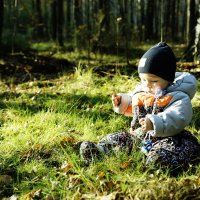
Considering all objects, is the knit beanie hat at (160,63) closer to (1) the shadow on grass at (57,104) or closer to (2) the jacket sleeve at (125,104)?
(2) the jacket sleeve at (125,104)

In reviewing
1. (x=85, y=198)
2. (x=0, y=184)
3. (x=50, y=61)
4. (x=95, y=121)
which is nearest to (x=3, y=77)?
(x=50, y=61)

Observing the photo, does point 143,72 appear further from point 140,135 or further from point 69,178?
point 69,178

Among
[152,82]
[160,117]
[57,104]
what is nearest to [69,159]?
[160,117]

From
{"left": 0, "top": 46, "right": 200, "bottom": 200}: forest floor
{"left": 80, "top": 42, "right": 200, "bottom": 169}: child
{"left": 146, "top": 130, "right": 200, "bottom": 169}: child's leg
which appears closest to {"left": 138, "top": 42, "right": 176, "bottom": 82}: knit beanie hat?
{"left": 80, "top": 42, "right": 200, "bottom": 169}: child

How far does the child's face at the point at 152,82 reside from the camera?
351 centimetres

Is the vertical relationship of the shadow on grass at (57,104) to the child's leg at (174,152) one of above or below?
below

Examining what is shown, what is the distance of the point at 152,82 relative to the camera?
3.55 meters

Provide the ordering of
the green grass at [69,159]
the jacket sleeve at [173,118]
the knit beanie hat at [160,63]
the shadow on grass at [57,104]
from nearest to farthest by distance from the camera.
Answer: the green grass at [69,159] → the jacket sleeve at [173,118] → the knit beanie hat at [160,63] → the shadow on grass at [57,104]

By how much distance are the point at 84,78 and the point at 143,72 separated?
359 cm

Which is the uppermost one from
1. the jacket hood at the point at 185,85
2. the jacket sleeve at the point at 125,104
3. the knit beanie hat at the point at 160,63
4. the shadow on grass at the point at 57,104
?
the knit beanie hat at the point at 160,63

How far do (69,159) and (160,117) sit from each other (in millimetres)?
868

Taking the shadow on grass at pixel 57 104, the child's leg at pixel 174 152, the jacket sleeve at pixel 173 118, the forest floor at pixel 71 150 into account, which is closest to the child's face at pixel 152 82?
the jacket sleeve at pixel 173 118

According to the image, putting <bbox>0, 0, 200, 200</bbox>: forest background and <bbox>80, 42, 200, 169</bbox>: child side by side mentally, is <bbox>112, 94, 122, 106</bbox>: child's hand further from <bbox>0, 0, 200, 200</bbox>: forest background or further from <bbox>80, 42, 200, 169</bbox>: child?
<bbox>0, 0, 200, 200</bbox>: forest background

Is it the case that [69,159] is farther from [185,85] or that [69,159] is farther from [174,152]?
[185,85]
